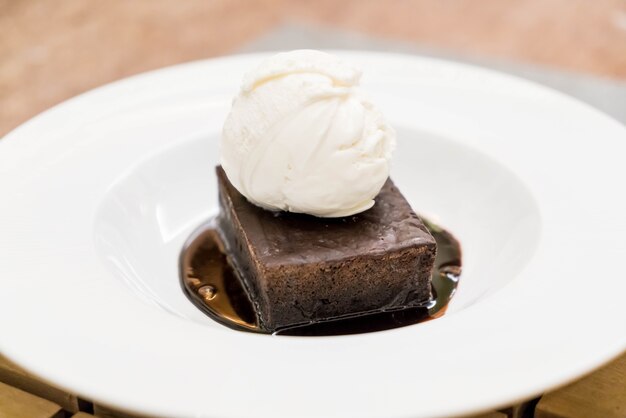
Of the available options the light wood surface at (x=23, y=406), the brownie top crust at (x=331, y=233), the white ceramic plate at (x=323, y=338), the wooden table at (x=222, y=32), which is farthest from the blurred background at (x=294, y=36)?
the light wood surface at (x=23, y=406)

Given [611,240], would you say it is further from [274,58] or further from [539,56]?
[539,56]

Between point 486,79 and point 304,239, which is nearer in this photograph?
point 304,239

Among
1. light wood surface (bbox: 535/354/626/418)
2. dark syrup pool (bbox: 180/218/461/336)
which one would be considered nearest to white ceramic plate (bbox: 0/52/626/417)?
dark syrup pool (bbox: 180/218/461/336)

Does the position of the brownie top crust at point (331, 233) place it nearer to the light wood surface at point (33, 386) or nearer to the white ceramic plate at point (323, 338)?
the white ceramic plate at point (323, 338)

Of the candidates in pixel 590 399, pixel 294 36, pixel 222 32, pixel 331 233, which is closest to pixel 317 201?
pixel 331 233

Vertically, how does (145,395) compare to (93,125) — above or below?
below

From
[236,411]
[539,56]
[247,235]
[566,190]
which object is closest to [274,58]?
[247,235]
